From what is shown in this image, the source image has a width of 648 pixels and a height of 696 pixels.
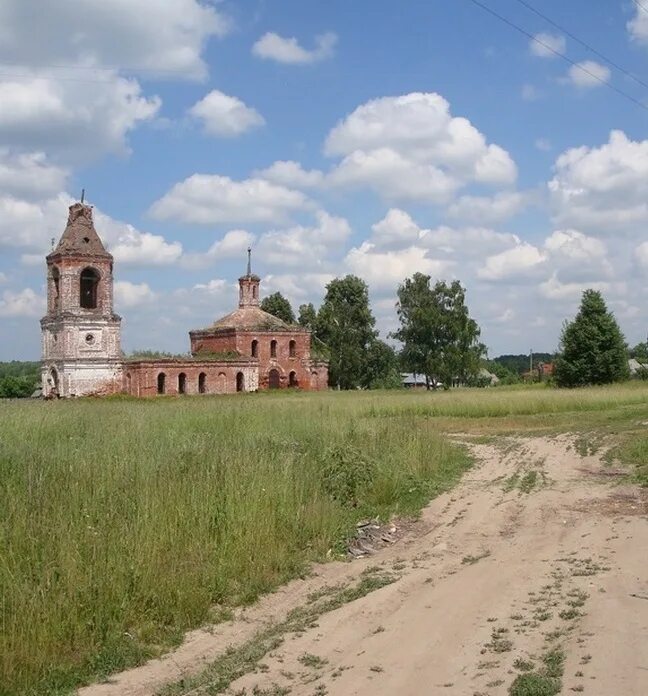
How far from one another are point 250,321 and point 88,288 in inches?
479

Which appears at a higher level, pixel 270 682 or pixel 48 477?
pixel 48 477

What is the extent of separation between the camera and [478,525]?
10281mm

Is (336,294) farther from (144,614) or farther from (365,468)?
(144,614)

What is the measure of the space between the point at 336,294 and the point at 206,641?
63407 mm

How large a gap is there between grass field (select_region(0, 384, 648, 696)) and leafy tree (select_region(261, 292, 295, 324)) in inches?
2246

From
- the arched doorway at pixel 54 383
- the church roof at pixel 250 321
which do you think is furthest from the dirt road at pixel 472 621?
the church roof at pixel 250 321

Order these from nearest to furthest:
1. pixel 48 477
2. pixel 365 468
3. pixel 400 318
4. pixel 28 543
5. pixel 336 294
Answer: pixel 28 543 < pixel 48 477 < pixel 365 468 < pixel 400 318 < pixel 336 294

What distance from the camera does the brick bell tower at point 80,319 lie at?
4972 cm

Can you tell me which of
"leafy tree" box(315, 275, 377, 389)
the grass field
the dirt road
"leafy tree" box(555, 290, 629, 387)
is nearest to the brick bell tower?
"leafy tree" box(315, 275, 377, 389)

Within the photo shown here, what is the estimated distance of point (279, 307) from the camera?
2864 inches

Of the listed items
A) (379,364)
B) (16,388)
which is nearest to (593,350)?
(379,364)

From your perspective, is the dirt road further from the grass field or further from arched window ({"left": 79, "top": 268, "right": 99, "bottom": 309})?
arched window ({"left": 79, "top": 268, "right": 99, "bottom": 309})

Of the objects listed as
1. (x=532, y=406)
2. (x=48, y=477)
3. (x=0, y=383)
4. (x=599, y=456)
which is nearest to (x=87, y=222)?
(x=0, y=383)

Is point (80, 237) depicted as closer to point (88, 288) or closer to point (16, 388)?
point (88, 288)
